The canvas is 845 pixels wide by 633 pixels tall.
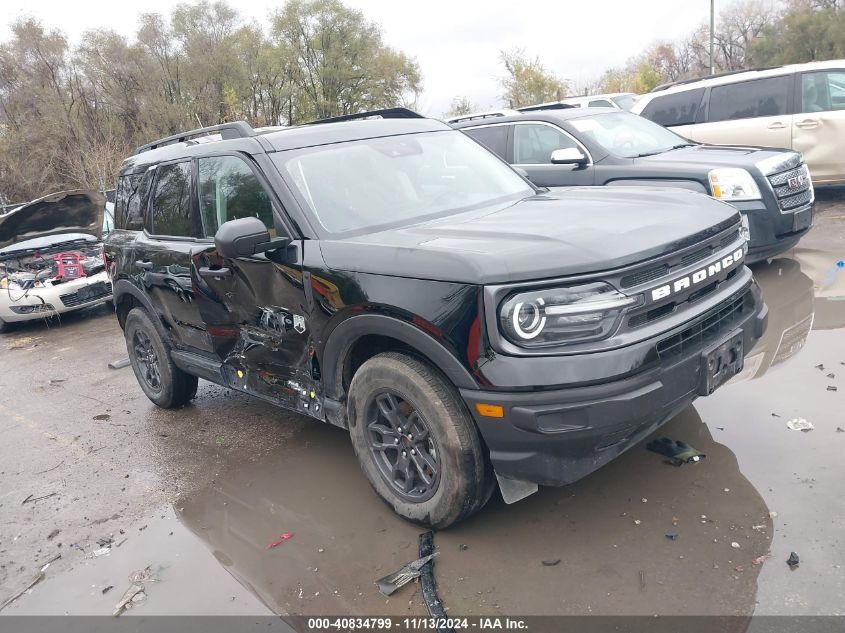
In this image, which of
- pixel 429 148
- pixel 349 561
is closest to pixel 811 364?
pixel 429 148

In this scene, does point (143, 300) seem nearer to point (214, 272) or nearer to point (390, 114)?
point (214, 272)

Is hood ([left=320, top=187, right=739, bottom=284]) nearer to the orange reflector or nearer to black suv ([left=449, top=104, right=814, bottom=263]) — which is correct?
the orange reflector

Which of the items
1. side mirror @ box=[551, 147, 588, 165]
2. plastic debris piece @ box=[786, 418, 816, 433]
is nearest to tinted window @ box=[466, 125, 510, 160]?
side mirror @ box=[551, 147, 588, 165]


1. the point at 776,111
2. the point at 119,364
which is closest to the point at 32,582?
the point at 119,364

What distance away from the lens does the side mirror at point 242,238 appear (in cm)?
340

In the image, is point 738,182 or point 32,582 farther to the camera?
point 738,182

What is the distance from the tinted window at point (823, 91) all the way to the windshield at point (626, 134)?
2775 mm

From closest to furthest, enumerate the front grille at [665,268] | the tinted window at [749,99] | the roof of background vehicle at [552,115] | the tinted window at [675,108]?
the front grille at [665,268], the roof of background vehicle at [552,115], the tinted window at [749,99], the tinted window at [675,108]

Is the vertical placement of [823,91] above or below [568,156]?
above

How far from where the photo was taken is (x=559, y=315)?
2.72 m

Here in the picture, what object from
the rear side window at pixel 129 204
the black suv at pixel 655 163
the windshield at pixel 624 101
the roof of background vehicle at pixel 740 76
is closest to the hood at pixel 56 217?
the rear side window at pixel 129 204

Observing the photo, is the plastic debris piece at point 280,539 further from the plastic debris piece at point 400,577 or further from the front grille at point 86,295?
the front grille at point 86,295

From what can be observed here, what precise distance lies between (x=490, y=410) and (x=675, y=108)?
9194mm

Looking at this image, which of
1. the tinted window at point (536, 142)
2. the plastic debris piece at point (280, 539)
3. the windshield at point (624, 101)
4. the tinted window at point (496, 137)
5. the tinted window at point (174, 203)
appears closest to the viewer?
the plastic debris piece at point (280, 539)
